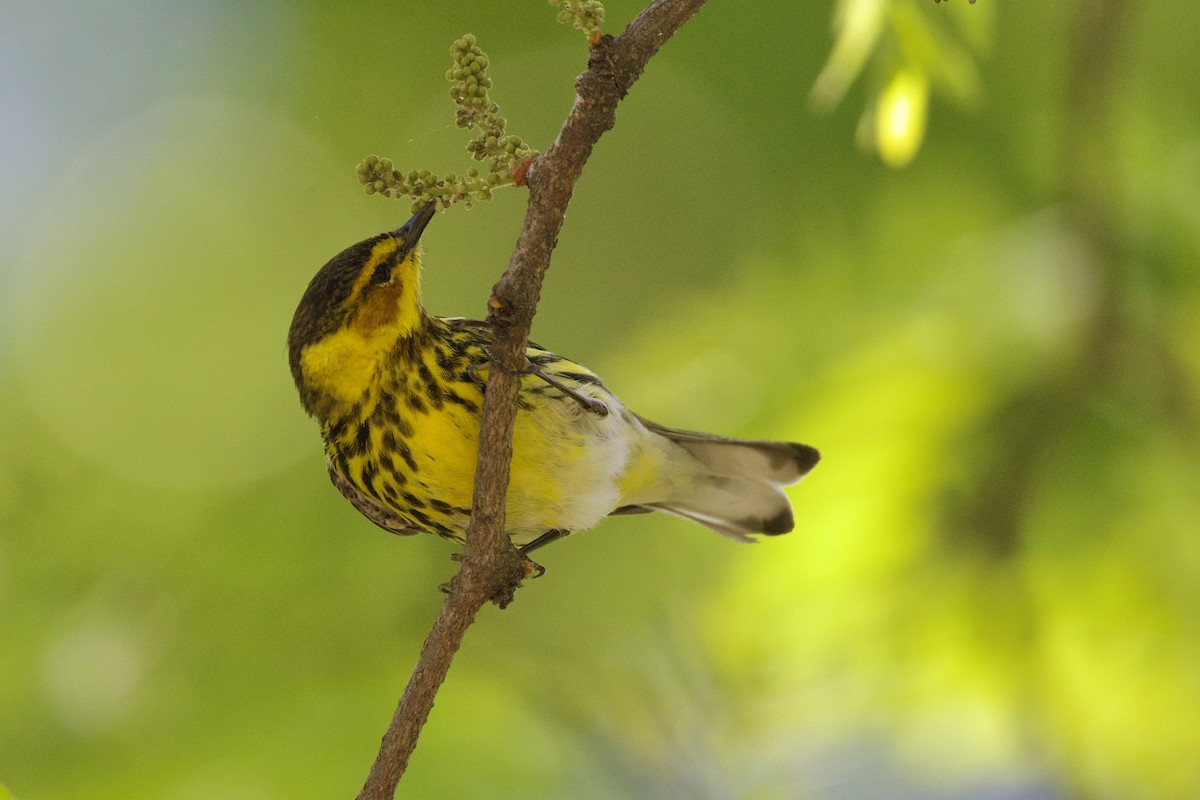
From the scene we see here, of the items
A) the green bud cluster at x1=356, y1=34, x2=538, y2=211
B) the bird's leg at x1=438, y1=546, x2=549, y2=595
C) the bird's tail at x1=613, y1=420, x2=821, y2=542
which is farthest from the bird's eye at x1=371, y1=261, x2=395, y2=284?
the green bud cluster at x1=356, y1=34, x2=538, y2=211

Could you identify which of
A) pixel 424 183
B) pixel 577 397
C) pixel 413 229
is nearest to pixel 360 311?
pixel 413 229

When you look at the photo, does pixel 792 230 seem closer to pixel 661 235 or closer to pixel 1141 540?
pixel 661 235

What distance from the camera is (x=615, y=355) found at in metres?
3.59

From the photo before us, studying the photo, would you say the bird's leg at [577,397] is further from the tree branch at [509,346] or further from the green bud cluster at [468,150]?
the green bud cluster at [468,150]

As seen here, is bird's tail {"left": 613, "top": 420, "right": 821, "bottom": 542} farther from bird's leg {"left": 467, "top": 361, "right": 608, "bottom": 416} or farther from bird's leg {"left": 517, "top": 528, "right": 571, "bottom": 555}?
bird's leg {"left": 467, "top": 361, "right": 608, "bottom": 416}

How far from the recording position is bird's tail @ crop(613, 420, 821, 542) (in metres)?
3.28

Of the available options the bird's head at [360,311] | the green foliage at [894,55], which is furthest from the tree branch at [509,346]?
the green foliage at [894,55]

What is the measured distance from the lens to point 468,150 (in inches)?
62.0

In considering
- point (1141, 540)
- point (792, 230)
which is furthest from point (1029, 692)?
point (792, 230)

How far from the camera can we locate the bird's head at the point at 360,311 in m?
2.66

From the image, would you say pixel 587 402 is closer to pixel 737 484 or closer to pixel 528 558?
pixel 528 558

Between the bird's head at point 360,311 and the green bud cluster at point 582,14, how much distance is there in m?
1.13

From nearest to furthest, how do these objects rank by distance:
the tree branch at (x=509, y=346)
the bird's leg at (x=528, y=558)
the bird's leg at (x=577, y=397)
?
1. the tree branch at (x=509, y=346)
2. the bird's leg at (x=528, y=558)
3. the bird's leg at (x=577, y=397)

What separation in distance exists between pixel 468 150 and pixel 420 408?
1.06 meters
